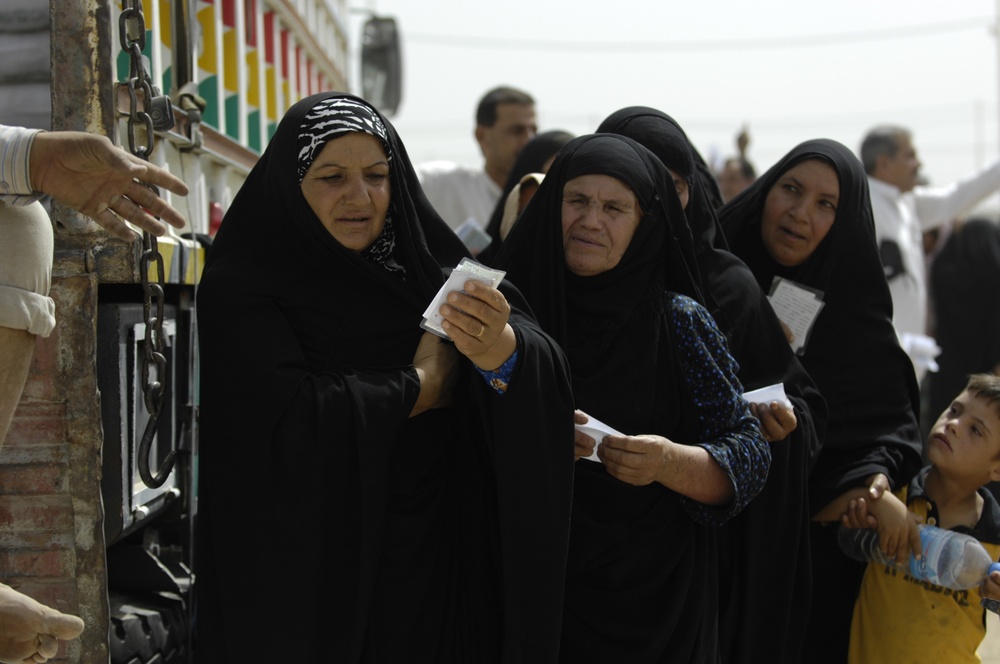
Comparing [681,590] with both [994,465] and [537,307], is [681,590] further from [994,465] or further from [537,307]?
[994,465]

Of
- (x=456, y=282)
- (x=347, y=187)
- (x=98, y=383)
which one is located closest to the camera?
(x=456, y=282)

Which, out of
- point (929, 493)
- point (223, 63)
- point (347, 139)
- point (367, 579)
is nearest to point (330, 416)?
point (367, 579)

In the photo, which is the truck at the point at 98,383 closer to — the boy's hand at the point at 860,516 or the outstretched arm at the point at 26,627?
the outstretched arm at the point at 26,627

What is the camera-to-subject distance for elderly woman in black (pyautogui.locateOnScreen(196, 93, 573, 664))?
2219 mm

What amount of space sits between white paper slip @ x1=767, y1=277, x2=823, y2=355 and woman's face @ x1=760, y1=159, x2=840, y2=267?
A: 0.13 metres

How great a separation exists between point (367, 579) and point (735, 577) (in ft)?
3.40

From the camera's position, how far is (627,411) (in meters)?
2.50

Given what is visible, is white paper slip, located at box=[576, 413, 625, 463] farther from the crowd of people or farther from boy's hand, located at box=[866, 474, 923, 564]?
boy's hand, located at box=[866, 474, 923, 564]

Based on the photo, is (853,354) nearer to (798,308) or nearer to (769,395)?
(798,308)

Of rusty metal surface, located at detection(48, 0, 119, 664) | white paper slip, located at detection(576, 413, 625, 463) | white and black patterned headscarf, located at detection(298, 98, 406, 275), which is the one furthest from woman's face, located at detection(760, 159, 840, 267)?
rusty metal surface, located at detection(48, 0, 119, 664)

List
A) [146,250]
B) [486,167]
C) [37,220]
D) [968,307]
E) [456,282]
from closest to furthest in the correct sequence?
[37,220]
[456,282]
[146,250]
[486,167]
[968,307]

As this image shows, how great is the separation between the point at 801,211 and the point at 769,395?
770 millimetres

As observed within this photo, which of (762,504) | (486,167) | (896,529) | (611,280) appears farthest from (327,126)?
(486,167)

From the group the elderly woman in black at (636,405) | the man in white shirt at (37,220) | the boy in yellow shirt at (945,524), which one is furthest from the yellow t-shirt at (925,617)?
the man in white shirt at (37,220)
